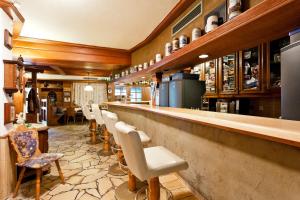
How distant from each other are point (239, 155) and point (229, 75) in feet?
8.14

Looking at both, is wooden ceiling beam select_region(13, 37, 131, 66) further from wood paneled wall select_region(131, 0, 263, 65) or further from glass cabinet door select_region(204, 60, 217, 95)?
glass cabinet door select_region(204, 60, 217, 95)

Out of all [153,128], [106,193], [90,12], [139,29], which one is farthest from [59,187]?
[139,29]

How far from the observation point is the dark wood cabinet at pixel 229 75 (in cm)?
319

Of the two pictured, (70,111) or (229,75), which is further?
(70,111)

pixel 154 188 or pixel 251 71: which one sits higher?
pixel 251 71

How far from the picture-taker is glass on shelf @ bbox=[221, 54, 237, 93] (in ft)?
10.6

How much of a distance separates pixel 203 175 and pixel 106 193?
143 centimetres

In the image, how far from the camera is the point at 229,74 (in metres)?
3.33

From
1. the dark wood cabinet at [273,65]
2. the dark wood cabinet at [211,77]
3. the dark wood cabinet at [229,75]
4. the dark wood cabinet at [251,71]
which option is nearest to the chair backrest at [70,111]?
the dark wood cabinet at [211,77]

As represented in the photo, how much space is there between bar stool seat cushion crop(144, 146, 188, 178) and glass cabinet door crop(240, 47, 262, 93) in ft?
7.01

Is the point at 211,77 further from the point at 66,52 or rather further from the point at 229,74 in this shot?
the point at 66,52

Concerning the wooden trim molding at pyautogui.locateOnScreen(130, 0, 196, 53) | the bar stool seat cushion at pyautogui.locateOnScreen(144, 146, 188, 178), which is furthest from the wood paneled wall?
the bar stool seat cushion at pyautogui.locateOnScreen(144, 146, 188, 178)

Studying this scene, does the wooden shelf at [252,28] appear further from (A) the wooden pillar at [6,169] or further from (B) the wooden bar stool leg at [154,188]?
(A) the wooden pillar at [6,169]

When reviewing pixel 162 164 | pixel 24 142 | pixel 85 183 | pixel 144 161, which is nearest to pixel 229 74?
pixel 162 164
